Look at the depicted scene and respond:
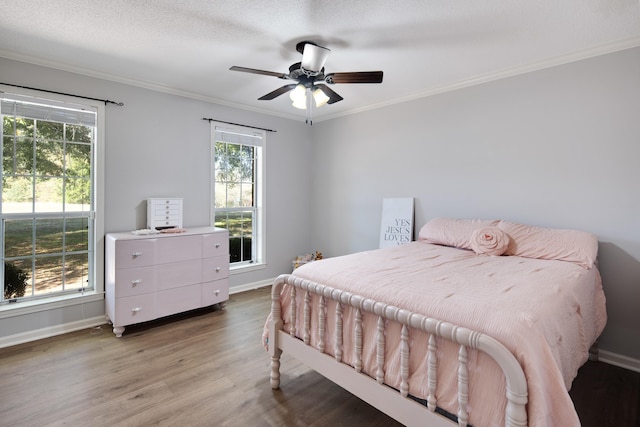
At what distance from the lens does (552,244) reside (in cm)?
241

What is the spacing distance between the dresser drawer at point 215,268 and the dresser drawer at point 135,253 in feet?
1.75

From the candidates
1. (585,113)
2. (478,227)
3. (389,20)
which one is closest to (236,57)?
(389,20)

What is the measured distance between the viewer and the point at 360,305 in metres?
1.57

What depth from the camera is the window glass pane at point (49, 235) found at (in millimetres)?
2850

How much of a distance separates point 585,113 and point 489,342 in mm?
2470

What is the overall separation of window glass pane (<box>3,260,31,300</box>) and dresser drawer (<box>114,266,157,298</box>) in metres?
0.82

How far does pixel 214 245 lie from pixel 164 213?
0.62 meters

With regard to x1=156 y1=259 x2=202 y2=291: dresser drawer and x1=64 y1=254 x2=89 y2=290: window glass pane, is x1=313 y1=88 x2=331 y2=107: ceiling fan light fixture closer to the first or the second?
x1=156 y1=259 x2=202 y2=291: dresser drawer

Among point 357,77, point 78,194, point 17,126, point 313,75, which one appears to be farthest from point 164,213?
point 357,77

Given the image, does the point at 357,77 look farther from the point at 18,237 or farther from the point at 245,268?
the point at 18,237

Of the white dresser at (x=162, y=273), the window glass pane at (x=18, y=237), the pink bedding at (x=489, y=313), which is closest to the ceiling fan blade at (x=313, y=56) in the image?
the pink bedding at (x=489, y=313)

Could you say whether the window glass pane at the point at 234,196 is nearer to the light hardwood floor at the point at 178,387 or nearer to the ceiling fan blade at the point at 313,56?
the light hardwood floor at the point at 178,387

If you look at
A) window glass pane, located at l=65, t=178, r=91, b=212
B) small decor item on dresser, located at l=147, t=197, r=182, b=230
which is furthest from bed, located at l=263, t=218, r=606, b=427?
window glass pane, located at l=65, t=178, r=91, b=212

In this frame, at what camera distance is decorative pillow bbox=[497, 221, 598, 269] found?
226 cm
